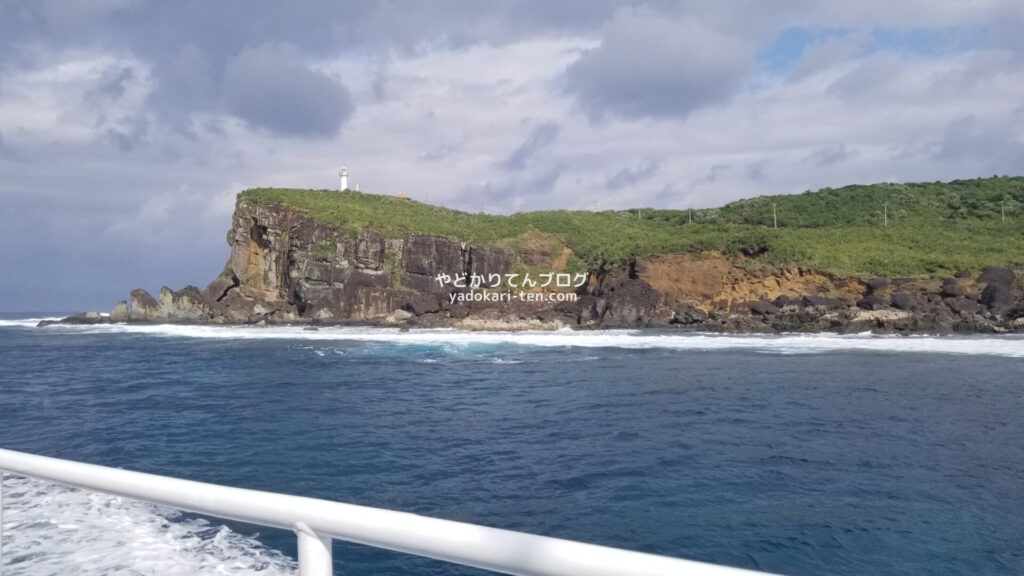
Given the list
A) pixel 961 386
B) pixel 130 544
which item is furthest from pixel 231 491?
pixel 961 386

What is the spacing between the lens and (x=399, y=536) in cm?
163

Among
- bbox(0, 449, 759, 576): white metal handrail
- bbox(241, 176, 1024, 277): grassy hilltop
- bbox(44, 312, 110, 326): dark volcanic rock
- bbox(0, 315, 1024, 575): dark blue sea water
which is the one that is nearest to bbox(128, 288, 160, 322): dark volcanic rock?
bbox(44, 312, 110, 326): dark volcanic rock

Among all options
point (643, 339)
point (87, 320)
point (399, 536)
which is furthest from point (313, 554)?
point (87, 320)

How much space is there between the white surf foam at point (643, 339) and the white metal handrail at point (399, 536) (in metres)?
29.7

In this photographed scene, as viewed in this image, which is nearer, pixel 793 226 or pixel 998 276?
pixel 998 276

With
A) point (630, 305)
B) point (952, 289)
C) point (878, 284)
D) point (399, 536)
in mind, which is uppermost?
point (878, 284)

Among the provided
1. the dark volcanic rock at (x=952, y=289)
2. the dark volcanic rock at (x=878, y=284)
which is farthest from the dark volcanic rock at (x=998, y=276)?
the dark volcanic rock at (x=878, y=284)

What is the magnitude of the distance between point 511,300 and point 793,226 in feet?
110

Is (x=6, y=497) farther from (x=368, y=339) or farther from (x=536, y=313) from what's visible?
(x=536, y=313)

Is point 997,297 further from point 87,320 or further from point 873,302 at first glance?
point 87,320

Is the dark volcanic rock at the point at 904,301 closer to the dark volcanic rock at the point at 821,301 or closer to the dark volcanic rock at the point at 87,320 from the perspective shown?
the dark volcanic rock at the point at 821,301

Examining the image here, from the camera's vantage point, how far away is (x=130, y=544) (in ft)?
20.0

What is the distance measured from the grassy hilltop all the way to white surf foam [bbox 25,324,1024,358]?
1344 cm

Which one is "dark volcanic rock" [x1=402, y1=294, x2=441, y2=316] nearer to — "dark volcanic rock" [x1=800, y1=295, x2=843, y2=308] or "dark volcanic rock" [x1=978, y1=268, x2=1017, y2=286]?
"dark volcanic rock" [x1=800, y1=295, x2=843, y2=308]
